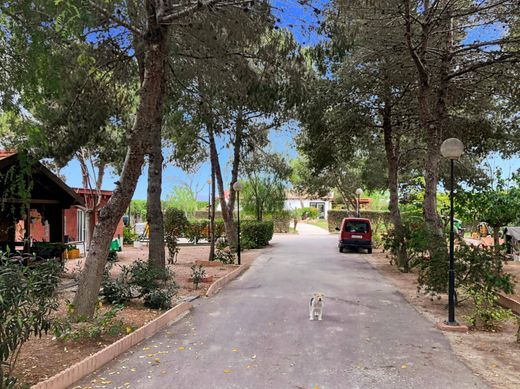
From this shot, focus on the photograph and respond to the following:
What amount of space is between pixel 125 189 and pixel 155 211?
15.3 ft

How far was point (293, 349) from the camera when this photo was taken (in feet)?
21.4

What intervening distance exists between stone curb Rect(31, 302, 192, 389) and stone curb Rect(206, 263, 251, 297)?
3.03m

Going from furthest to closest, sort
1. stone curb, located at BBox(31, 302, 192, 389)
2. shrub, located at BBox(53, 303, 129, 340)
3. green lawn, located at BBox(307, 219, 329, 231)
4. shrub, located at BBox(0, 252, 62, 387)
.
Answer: green lawn, located at BBox(307, 219, 329, 231) → shrub, located at BBox(53, 303, 129, 340) → stone curb, located at BBox(31, 302, 192, 389) → shrub, located at BBox(0, 252, 62, 387)

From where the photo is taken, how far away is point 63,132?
41.4ft

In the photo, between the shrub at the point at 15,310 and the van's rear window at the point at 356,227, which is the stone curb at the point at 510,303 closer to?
the shrub at the point at 15,310

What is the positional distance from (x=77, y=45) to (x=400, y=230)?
11.8 meters

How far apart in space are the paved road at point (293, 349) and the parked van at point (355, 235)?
12.9m

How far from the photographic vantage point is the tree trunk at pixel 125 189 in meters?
7.62

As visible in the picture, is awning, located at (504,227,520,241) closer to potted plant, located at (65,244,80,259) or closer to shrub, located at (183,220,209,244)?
shrub, located at (183,220,209,244)

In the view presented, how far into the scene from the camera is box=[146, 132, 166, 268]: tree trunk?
40.3 ft

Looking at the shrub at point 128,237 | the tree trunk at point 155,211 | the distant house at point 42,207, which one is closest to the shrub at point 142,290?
the tree trunk at point 155,211

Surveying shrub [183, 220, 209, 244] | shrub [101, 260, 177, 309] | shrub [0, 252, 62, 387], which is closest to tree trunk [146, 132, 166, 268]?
shrub [101, 260, 177, 309]

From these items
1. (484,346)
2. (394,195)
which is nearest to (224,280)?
(484,346)

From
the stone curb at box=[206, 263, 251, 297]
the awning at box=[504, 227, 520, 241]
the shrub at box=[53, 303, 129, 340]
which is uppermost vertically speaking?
the awning at box=[504, 227, 520, 241]
